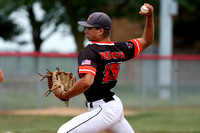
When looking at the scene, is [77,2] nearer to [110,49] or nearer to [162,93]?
[162,93]

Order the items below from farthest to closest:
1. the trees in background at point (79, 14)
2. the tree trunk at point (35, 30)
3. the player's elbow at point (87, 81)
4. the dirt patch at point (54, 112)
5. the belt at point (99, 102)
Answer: the tree trunk at point (35, 30)
the trees in background at point (79, 14)
the dirt patch at point (54, 112)
the belt at point (99, 102)
the player's elbow at point (87, 81)

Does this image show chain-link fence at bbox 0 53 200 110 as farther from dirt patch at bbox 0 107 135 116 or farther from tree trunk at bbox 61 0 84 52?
tree trunk at bbox 61 0 84 52

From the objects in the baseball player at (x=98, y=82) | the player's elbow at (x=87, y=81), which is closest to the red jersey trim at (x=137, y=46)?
the baseball player at (x=98, y=82)

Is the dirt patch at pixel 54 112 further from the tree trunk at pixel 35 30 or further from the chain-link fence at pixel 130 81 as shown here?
the tree trunk at pixel 35 30

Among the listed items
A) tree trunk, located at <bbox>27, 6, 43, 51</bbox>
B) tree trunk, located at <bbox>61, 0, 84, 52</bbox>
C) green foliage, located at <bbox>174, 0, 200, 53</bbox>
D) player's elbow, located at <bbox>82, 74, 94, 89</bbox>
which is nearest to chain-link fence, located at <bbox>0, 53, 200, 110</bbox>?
player's elbow, located at <bbox>82, 74, 94, 89</bbox>

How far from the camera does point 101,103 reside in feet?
12.5

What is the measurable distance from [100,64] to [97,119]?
22.4 inches

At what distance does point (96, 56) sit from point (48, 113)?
8854 mm

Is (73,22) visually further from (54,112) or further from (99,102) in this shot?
(99,102)

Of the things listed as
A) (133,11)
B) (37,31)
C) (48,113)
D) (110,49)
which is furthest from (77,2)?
(110,49)

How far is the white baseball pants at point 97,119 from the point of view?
12.0 ft

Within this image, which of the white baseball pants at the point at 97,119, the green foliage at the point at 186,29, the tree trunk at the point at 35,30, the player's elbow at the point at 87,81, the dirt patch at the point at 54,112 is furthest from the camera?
the tree trunk at the point at 35,30

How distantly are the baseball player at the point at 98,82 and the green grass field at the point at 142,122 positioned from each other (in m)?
5.13

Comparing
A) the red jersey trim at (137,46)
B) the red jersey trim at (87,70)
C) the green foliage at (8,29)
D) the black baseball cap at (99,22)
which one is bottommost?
the green foliage at (8,29)
